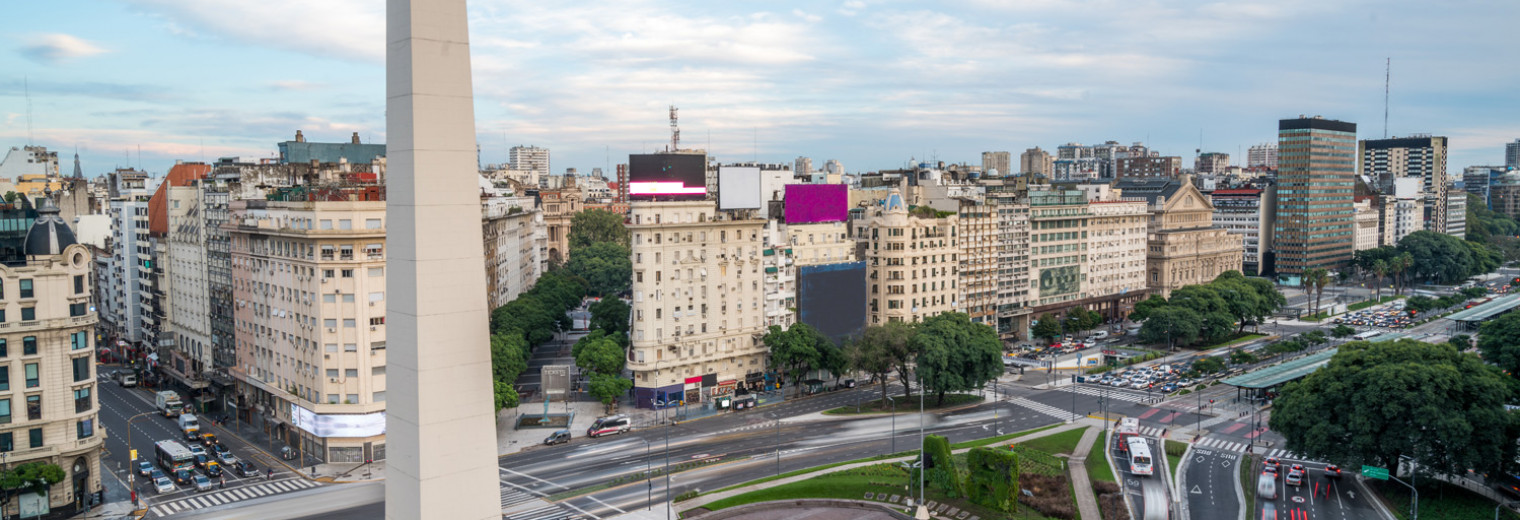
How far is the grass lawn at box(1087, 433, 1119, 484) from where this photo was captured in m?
66.9

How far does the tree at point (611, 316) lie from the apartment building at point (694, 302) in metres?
13.2

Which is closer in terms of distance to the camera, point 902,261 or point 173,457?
point 173,457

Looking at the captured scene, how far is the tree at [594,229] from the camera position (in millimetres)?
183125

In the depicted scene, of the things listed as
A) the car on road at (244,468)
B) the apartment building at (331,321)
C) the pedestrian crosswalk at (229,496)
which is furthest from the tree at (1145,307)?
Result: the car on road at (244,468)

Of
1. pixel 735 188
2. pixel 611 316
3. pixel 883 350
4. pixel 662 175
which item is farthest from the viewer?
pixel 611 316

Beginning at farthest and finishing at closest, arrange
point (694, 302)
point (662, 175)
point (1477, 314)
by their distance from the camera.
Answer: point (1477, 314), point (694, 302), point (662, 175)

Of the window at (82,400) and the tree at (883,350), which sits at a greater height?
the window at (82,400)

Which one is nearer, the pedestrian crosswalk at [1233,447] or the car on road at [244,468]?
the car on road at [244,468]

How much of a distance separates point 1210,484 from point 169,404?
82.9 meters

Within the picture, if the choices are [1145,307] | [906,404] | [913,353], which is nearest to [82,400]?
[913,353]

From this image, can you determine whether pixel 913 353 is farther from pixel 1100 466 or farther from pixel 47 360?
pixel 47 360

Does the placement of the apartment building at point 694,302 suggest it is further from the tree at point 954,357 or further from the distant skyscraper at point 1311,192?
the distant skyscraper at point 1311,192

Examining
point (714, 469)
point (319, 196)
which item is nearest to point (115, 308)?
point (319, 196)

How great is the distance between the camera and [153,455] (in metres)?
75.7
